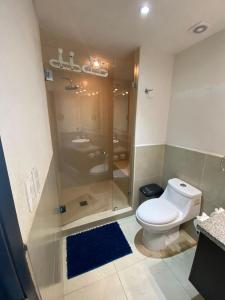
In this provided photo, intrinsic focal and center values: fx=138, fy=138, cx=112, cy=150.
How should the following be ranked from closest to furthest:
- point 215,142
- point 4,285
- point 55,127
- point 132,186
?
point 4,285
point 215,142
point 132,186
point 55,127

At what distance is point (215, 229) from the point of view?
3.02 feet

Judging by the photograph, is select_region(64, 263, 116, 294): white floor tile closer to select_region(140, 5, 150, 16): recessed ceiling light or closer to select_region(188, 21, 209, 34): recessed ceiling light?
select_region(140, 5, 150, 16): recessed ceiling light

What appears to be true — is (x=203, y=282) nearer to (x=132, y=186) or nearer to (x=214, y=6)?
(x=132, y=186)

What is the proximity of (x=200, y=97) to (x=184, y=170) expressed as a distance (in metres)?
0.86

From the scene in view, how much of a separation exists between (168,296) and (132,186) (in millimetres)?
1119

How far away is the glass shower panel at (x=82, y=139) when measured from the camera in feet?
7.44

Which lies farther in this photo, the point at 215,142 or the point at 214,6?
the point at 215,142

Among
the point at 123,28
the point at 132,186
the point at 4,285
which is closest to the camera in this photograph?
the point at 4,285

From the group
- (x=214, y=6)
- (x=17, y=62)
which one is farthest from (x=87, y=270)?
(x=214, y=6)

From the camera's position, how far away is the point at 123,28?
4.17 ft

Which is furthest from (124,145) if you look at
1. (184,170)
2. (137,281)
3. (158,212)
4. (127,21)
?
(137,281)

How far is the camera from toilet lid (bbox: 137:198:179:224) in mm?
1411

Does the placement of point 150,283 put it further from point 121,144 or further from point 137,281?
point 121,144

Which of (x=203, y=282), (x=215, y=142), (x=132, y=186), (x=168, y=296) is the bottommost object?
(x=168, y=296)
